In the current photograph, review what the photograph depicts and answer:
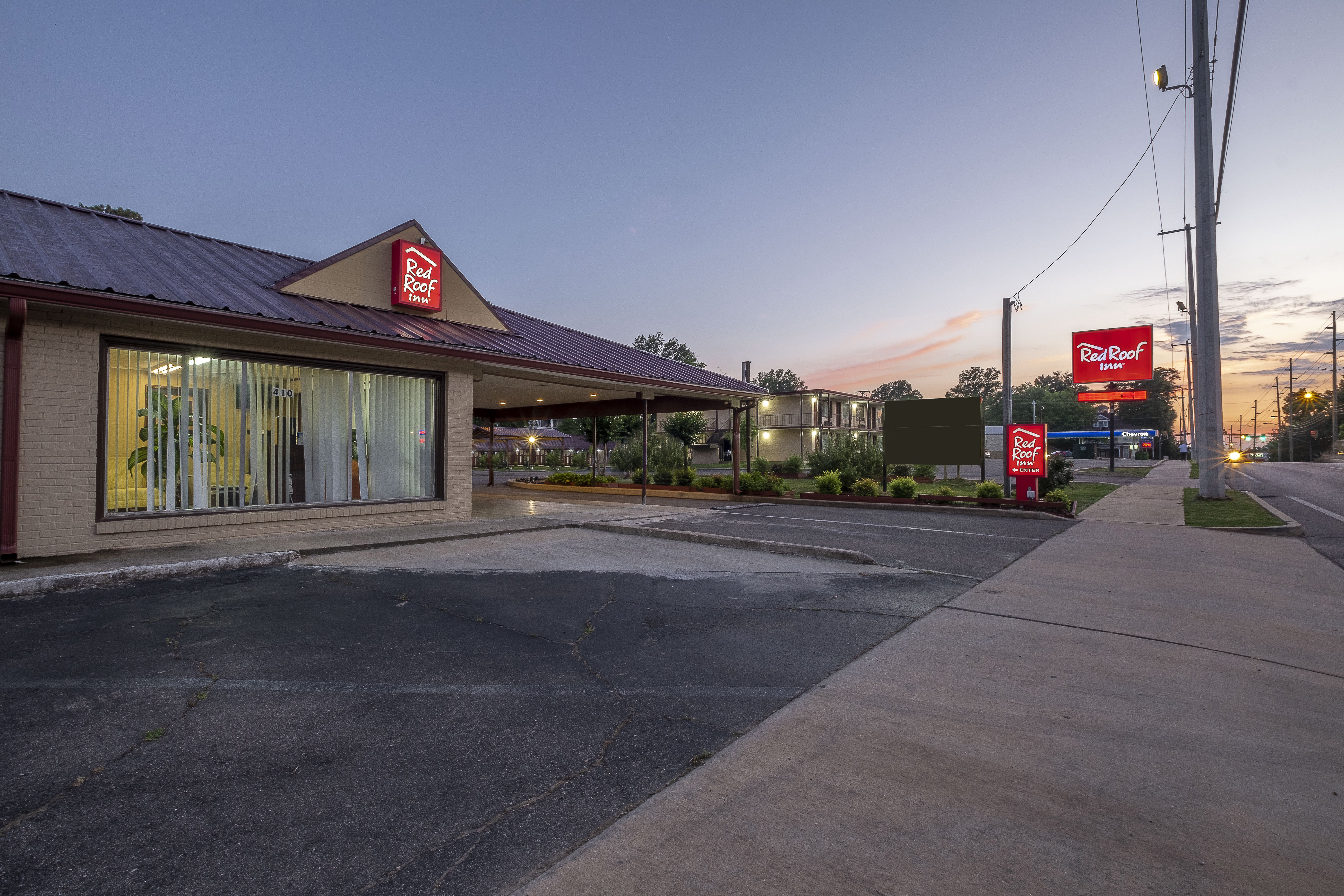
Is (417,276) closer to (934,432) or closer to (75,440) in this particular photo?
(75,440)

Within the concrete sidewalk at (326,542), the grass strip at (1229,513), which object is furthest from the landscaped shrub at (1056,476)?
the concrete sidewalk at (326,542)

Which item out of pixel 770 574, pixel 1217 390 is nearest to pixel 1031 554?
pixel 770 574

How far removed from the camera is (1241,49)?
10797 millimetres

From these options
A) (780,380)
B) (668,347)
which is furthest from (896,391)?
(668,347)

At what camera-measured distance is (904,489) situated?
17516 mm

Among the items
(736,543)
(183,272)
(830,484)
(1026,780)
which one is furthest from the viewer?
(830,484)

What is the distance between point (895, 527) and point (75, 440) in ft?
42.6

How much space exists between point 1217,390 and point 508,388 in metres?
19.2

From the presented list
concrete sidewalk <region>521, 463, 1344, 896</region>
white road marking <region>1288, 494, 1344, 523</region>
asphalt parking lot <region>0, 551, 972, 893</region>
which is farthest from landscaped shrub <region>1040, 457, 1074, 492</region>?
asphalt parking lot <region>0, 551, 972, 893</region>

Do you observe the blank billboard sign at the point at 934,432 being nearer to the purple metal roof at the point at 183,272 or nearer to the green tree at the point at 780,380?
the purple metal roof at the point at 183,272

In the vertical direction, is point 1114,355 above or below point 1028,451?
above

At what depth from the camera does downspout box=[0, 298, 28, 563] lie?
287 inches

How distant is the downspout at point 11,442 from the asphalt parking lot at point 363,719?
203 cm

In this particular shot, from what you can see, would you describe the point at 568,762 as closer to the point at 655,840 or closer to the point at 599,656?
the point at 655,840
